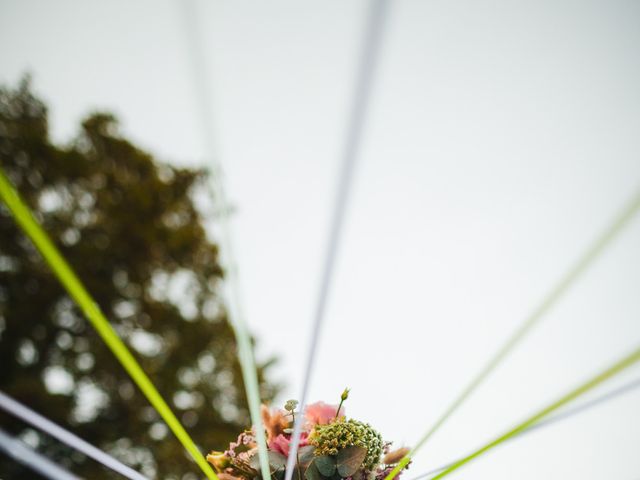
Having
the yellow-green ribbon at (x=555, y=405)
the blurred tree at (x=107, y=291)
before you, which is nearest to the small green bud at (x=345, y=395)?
the yellow-green ribbon at (x=555, y=405)

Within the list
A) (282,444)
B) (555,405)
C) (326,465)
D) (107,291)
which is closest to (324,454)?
(326,465)

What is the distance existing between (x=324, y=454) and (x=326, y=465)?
0.03 metres

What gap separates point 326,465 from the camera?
106cm

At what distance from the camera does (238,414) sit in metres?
8.60

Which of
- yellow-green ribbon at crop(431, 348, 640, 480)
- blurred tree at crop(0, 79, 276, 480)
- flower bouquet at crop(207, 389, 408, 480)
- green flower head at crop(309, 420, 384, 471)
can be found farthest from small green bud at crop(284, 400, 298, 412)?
blurred tree at crop(0, 79, 276, 480)

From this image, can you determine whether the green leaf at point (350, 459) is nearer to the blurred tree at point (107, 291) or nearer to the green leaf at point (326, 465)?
the green leaf at point (326, 465)

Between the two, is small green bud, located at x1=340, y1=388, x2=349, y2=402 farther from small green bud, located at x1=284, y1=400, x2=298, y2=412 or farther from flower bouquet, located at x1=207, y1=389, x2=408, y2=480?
small green bud, located at x1=284, y1=400, x2=298, y2=412

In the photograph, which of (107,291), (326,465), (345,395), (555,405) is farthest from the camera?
(107,291)

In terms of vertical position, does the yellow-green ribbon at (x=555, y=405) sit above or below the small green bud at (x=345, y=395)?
below

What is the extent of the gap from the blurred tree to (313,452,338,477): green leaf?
7063 millimetres

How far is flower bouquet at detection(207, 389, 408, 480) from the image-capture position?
1.06m

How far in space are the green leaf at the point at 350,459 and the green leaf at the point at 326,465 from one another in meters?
0.02

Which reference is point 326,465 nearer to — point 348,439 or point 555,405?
point 348,439

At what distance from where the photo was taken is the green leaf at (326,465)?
105cm
